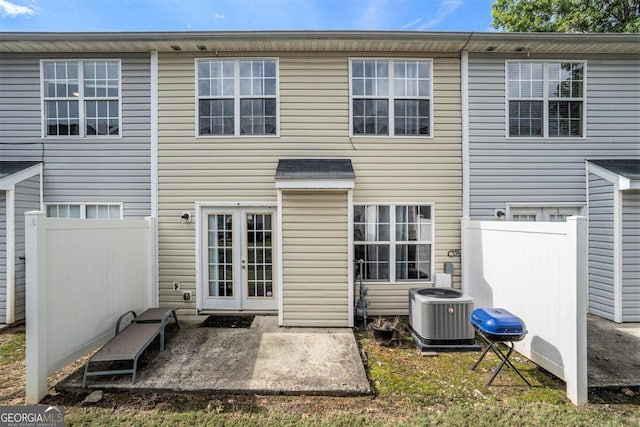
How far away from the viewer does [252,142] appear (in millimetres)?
5555

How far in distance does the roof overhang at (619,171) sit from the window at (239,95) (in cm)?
625

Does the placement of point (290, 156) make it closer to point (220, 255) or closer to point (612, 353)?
point (220, 255)

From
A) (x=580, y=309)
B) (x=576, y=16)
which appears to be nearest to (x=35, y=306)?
(x=580, y=309)

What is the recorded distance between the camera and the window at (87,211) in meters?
5.62

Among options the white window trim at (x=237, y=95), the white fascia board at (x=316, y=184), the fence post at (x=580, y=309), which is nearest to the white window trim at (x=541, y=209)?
the fence post at (x=580, y=309)

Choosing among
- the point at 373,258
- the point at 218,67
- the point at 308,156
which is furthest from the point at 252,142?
the point at 373,258

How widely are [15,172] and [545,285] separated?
8674 mm

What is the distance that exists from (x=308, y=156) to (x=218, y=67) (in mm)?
2514

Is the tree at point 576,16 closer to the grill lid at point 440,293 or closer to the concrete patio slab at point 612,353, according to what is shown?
the concrete patio slab at point 612,353

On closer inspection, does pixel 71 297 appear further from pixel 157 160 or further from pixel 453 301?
pixel 453 301

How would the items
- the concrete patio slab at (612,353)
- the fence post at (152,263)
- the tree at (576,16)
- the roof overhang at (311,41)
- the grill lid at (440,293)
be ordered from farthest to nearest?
the tree at (576,16) < the fence post at (152,263) < the roof overhang at (311,41) < the grill lid at (440,293) < the concrete patio slab at (612,353)

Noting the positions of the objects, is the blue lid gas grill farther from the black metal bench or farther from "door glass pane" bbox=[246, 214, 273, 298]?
the black metal bench

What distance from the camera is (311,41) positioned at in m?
5.27

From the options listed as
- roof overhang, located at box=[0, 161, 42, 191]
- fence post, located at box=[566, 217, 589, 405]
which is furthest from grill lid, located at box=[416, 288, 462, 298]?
roof overhang, located at box=[0, 161, 42, 191]
